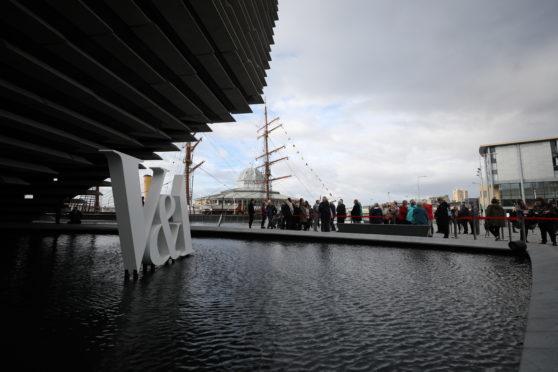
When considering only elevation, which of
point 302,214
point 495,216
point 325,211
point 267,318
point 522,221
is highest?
point 325,211

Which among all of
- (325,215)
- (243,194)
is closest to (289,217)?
(325,215)

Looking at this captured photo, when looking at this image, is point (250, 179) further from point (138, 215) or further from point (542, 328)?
point (542, 328)

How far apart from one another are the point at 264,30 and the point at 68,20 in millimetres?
10205

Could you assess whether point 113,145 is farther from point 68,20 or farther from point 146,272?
point 146,272

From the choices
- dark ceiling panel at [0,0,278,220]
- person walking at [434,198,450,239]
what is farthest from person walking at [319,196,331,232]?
dark ceiling panel at [0,0,278,220]

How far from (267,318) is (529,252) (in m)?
6.81

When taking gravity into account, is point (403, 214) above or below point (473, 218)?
above

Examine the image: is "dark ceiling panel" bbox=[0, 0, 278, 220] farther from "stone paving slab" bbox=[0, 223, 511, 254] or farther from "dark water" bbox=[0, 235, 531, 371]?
"dark water" bbox=[0, 235, 531, 371]

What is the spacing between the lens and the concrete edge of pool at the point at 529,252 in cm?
204

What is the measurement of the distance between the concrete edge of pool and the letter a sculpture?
5159mm

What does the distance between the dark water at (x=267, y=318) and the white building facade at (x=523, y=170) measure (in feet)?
200

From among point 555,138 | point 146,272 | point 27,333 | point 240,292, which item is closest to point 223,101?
point 146,272

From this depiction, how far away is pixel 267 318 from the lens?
126 inches

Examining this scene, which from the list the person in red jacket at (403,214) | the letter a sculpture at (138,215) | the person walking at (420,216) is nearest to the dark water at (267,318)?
the letter a sculpture at (138,215)
